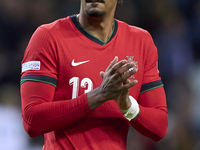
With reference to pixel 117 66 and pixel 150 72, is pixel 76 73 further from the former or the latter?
pixel 150 72

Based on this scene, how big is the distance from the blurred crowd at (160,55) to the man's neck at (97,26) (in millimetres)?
1920

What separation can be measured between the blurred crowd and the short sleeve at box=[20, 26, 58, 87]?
192cm

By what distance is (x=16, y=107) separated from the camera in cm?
354

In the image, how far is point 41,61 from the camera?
1677 millimetres

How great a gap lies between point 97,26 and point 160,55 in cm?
216

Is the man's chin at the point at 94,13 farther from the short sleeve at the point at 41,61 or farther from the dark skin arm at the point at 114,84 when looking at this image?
the dark skin arm at the point at 114,84

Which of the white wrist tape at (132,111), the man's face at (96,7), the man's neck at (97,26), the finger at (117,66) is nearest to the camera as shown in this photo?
the finger at (117,66)

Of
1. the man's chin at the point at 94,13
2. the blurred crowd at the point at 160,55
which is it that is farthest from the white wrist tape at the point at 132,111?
the blurred crowd at the point at 160,55

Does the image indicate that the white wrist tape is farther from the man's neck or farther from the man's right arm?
the man's neck

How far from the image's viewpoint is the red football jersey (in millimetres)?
1691

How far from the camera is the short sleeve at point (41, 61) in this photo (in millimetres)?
1656

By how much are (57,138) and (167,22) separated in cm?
271

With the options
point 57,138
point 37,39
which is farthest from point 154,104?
point 37,39

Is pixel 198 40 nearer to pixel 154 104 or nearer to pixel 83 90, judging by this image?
pixel 154 104
